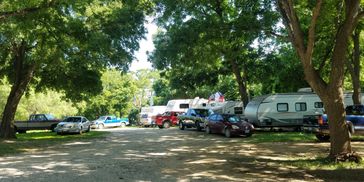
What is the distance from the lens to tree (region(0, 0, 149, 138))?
18.1 m

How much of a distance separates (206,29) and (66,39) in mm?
7060

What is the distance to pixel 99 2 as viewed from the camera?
75.0 ft

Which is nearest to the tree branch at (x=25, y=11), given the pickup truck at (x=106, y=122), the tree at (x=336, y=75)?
the tree at (x=336, y=75)

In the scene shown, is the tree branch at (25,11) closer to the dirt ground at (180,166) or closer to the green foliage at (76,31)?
the green foliage at (76,31)

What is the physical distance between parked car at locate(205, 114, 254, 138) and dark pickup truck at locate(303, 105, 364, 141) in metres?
4.38

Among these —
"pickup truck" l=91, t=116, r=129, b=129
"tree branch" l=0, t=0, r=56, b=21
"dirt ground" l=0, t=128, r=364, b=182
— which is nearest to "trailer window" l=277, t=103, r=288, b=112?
"dirt ground" l=0, t=128, r=364, b=182

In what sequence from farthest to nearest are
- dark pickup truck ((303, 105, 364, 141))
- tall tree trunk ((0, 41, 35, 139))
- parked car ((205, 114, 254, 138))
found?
tall tree trunk ((0, 41, 35, 139)), parked car ((205, 114, 254, 138)), dark pickup truck ((303, 105, 364, 141))

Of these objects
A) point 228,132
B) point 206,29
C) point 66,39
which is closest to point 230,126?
point 228,132

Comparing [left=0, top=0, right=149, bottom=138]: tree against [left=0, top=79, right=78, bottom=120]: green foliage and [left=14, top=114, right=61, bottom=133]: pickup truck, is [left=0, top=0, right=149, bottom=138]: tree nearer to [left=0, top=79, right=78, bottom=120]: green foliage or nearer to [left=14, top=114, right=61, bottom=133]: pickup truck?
[left=14, top=114, right=61, bottom=133]: pickup truck

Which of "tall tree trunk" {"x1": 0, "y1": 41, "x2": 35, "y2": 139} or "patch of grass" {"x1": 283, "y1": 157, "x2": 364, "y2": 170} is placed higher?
"tall tree trunk" {"x1": 0, "y1": 41, "x2": 35, "y2": 139}

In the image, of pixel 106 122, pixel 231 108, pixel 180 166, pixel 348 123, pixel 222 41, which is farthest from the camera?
pixel 106 122

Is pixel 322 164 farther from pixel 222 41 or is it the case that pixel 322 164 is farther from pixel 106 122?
pixel 106 122

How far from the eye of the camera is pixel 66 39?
2142cm

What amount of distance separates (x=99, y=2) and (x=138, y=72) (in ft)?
192
